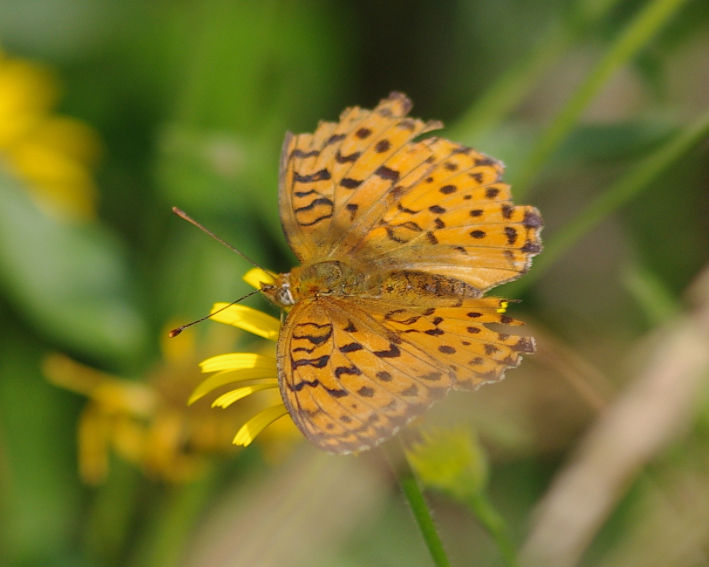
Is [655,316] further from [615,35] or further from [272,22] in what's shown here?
[272,22]

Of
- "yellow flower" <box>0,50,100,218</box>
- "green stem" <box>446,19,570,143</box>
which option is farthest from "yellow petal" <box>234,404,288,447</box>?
"yellow flower" <box>0,50,100,218</box>

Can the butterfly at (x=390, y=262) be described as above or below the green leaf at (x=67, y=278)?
above

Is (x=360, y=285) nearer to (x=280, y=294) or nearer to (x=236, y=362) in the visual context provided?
(x=280, y=294)

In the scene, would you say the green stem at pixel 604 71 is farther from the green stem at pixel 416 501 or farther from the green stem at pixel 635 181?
the green stem at pixel 416 501

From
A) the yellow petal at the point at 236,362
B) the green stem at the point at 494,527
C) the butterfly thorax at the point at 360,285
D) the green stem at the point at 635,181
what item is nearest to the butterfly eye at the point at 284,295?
the butterfly thorax at the point at 360,285

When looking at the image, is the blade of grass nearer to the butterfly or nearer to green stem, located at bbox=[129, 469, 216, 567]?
the butterfly

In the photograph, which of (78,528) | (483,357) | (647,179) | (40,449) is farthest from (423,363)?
(40,449)

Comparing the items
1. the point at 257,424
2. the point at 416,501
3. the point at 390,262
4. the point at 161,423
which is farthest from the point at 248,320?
the point at 161,423

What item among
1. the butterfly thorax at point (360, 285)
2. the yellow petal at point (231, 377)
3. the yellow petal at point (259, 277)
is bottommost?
the yellow petal at point (231, 377)
